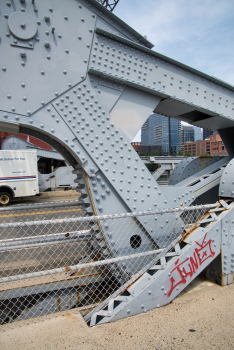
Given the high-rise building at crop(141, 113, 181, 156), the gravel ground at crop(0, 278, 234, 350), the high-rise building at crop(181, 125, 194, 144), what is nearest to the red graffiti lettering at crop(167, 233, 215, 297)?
the gravel ground at crop(0, 278, 234, 350)

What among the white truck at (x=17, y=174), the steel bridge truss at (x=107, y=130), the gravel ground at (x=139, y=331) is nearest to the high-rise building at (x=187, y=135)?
the white truck at (x=17, y=174)

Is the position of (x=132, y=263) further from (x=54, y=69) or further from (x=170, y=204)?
(x=54, y=69)

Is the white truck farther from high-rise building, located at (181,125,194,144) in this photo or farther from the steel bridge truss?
high-rise building, located at (181,125,194,144)

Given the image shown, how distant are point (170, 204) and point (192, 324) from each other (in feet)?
5.55

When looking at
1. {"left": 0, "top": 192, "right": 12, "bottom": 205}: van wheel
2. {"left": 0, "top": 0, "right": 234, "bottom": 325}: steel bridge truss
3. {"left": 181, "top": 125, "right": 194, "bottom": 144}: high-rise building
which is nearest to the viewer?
{"left": 0, "top": 0, "right": 234, "bottom": 325}: steel bridge truss

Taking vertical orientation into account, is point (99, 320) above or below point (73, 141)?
below

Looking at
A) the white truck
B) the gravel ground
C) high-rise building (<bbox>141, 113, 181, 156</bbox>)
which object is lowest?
the gravel ground

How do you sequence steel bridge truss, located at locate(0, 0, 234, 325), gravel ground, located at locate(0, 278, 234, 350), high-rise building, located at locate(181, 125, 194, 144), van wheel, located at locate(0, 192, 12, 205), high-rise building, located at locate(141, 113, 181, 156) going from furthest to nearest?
high-rise building, located at locate(181, 125, 194, 144)
high-rise building, located at locate(141, 113, 181, 156)
van wheel, located at locate(0, 192, 12, 205)
steel bridge truss, located at locate(0, 0, 234, 325)
gravel ground, located at locate(0, 278, 234, 350)

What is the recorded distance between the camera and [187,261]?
3.08 m

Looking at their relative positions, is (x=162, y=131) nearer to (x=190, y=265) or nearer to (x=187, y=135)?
(x=187, y=135)

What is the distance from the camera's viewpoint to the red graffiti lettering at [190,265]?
3.00 meters

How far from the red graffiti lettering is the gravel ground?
293 millimetres

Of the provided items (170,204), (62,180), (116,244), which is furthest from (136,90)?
(62,180)

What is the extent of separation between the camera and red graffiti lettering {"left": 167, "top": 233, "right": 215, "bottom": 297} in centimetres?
300
